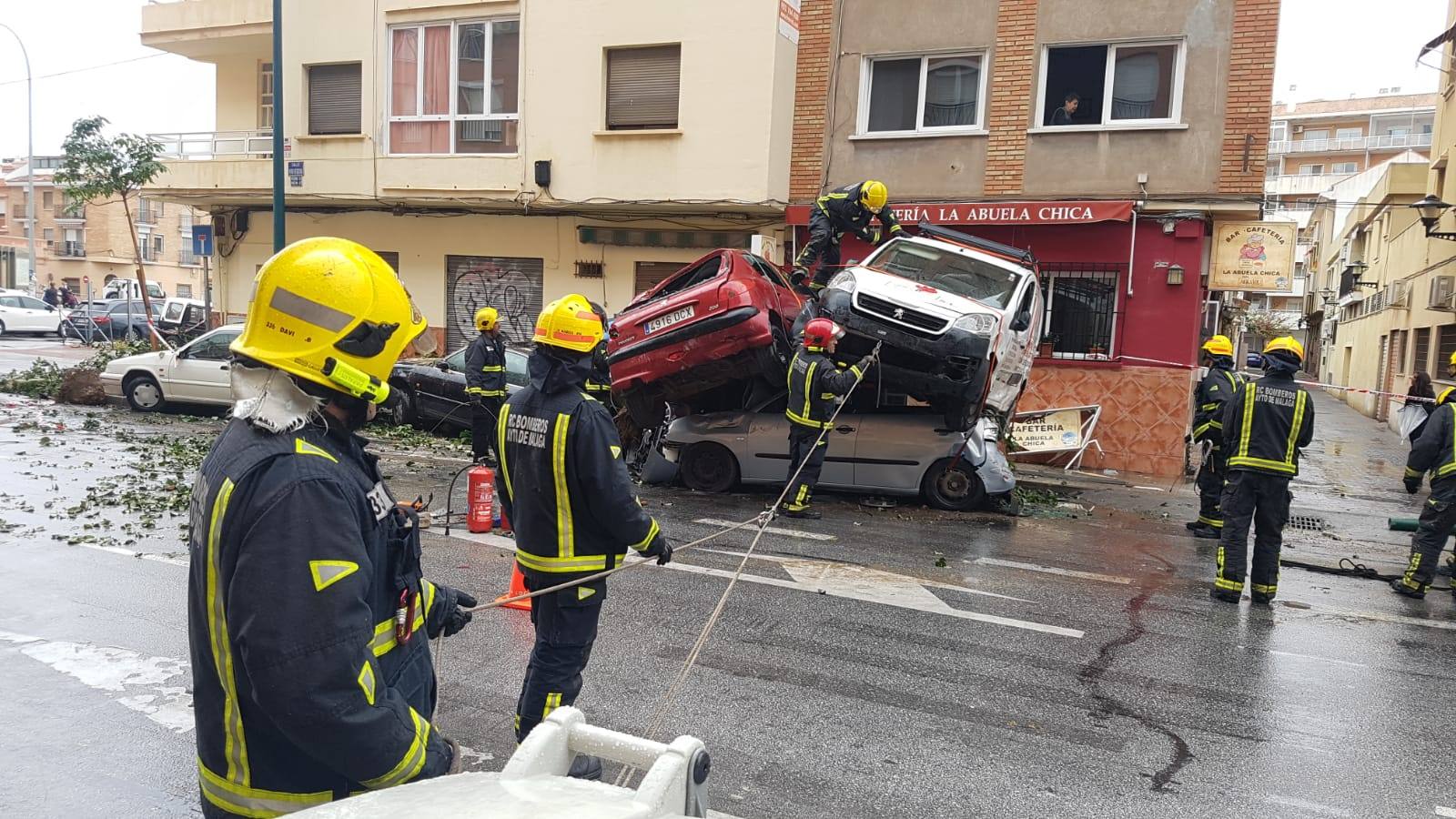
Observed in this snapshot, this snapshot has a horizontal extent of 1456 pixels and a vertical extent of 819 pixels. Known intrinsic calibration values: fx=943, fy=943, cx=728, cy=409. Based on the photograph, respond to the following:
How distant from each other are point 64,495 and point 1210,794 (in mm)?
9911

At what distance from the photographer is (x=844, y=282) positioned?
8.98 metres

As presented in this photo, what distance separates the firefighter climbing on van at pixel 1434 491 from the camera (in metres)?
7.27

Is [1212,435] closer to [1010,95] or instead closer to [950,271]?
[950,271]

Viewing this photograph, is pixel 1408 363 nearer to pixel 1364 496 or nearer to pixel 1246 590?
pixel 1364 496

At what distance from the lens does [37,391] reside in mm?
17078

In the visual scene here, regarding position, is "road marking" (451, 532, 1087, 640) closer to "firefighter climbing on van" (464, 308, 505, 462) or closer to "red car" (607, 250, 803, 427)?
"red car" (607, 250, 803, 427)

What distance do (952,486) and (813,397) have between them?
6.81 feet

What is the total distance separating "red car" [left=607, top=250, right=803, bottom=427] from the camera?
8797 mm

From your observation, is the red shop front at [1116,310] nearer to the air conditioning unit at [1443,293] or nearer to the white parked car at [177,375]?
the air conditioning unit at [1443,293]

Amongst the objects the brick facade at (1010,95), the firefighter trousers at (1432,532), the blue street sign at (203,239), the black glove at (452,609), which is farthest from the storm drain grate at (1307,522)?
the blue street sign at (203,239)

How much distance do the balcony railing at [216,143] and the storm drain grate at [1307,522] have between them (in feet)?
61.4

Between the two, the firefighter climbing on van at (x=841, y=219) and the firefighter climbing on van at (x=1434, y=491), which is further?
the firefighter climbing on van at (x=841, y=219)

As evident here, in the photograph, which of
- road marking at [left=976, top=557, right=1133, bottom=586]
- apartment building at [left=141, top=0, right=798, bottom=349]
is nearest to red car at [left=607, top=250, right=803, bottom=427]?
road marking at [left=976, top=557, right=1133, bottom=586]

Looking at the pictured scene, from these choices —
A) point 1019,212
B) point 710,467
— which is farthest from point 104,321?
point 1019,212
